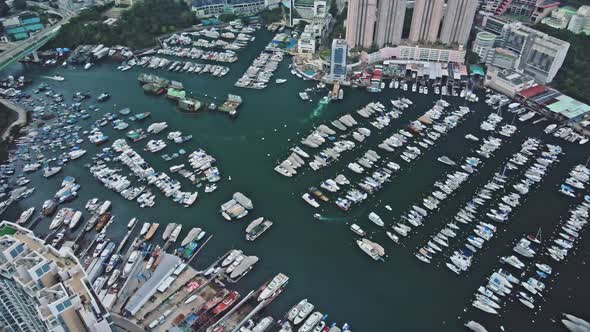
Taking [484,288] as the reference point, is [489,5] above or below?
above

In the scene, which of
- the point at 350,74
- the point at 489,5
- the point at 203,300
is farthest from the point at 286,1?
the point at 203,300

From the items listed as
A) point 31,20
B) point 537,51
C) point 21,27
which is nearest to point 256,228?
point 537,51

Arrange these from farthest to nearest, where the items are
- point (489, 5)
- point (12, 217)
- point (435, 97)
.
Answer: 1. point (489, 5)
2. point (435, 97)
3. point (12, 217)

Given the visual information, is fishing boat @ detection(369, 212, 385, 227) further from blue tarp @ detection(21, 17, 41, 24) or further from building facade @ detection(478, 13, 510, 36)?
blue tarp @ detection(21, 17, 41, 24)

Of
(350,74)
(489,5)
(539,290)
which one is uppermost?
(489,5)

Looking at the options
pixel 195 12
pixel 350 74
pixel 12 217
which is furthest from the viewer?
pixel 195 12

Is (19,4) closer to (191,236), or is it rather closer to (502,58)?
(191,236)

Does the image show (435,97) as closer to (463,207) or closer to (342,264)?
(463,207)

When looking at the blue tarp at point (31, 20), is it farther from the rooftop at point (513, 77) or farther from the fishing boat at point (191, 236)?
the rooftop at point (513, 77)
